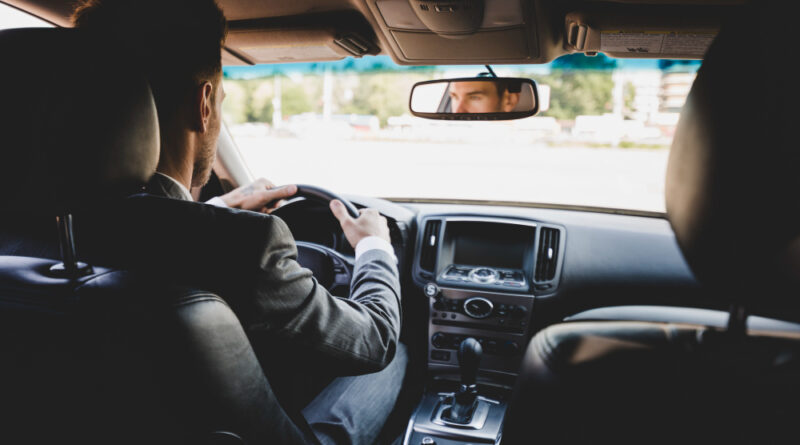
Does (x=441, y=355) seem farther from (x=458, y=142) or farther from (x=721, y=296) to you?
(x=458, y=142)

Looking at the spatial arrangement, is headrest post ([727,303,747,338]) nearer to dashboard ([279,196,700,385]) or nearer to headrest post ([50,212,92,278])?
headrest post ([50,212,92,278])

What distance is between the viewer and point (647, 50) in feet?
9.05

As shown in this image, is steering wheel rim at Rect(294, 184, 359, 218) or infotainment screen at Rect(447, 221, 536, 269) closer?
steering wheel rim at Rect(294, 184, 359, 218)

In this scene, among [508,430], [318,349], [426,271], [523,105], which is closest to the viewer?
[508,430]

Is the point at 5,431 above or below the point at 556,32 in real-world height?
below

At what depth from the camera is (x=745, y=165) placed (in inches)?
34.2

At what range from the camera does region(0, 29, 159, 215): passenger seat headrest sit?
1.25m

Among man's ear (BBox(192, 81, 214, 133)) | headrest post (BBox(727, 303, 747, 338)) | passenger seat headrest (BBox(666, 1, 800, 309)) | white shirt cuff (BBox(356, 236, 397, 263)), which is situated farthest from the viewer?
white shirt cuff (BBox(356, 236, 397, 263))

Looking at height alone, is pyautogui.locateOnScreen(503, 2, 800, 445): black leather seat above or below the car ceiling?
below

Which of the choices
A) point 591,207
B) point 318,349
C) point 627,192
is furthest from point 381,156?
point 318,349

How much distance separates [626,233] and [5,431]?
290cm

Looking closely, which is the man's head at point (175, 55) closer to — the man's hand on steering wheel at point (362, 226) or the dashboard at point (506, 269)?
the man's hand on steering wheel at point (362, 226)

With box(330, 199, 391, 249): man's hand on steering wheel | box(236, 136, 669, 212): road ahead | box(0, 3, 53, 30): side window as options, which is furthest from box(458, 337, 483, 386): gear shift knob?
box(236, 136, 669, 212): road ahead

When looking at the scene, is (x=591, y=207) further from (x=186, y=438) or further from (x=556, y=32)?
(x=186, y=438)
